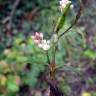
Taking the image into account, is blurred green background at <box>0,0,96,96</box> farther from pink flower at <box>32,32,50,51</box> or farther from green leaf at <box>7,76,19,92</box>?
pink flower at <box>32,32,50,51</box>

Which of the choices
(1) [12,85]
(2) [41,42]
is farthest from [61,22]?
(1) [12,85]

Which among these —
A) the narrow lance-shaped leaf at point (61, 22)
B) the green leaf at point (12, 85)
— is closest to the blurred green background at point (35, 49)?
the green leaf at point (12, 85)

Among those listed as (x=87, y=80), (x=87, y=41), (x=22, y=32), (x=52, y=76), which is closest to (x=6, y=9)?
(x=22, y=32)

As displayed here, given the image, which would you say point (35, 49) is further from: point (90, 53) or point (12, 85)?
point (90, 53)

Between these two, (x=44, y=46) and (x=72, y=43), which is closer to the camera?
(x=44, y=46)

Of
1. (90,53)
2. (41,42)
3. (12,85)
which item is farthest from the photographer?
(90,53)

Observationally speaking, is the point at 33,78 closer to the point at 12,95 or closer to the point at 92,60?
the point at 12,95

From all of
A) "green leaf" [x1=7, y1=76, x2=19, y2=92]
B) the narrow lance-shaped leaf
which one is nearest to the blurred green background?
"green leaf" [x1=7, y1=76, x2=19, y2=92]

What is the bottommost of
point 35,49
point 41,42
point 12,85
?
point 12,85

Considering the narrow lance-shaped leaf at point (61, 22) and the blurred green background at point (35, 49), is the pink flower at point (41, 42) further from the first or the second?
the blurred green background at point (35, 49)
